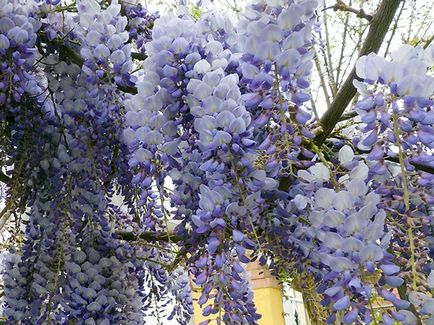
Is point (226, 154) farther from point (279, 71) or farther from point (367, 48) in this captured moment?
point (367, 48)

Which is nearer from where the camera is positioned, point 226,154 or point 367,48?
point 226,154

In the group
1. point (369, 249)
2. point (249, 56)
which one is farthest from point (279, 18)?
point (369, 249)

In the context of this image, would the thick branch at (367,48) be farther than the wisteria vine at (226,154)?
Yes

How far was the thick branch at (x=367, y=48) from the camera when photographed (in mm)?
796

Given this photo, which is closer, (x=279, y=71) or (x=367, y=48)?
(x=279, y=71)

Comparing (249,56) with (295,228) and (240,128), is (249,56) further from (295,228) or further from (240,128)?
(295,228)

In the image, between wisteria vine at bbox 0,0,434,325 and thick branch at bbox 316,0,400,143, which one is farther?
thick branch at bbox 316,0,400,143

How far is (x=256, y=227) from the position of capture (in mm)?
739

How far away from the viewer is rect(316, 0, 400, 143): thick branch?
31.4 inches

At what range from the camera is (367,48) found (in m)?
0.81

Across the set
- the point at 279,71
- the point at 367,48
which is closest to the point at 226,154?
the point at 279,71

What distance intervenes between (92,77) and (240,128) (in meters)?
0.32

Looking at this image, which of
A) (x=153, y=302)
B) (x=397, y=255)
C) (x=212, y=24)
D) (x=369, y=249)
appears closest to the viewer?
(x=369, y=249)

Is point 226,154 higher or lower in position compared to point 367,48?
lower
